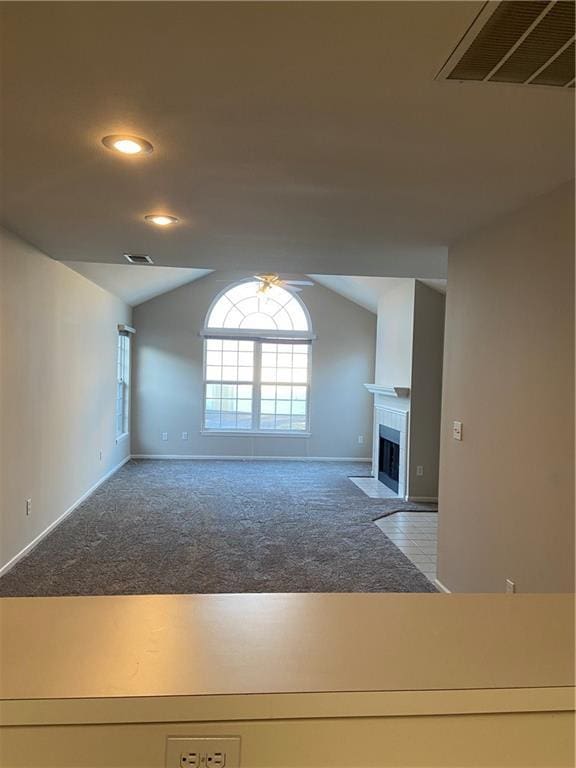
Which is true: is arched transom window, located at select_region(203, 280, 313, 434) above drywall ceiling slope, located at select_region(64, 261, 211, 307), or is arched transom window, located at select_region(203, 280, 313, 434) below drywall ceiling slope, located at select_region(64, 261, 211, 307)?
below

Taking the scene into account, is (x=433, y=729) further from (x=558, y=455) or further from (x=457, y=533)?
(x=457, y=533)

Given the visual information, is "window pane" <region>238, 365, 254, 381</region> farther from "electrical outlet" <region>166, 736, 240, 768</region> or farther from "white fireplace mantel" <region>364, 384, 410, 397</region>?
"electrical outlet" <region>166, 736, 240, 768</region>

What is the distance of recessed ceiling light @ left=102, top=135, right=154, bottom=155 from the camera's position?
1950mm

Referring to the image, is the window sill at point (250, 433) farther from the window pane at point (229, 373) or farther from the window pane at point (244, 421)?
the window pane at point (229, 373)

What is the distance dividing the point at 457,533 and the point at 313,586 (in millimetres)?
1052

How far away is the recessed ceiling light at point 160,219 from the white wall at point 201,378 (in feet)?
17.5

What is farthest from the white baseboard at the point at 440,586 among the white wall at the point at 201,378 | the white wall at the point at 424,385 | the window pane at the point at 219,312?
the window pane at the point at 219,312

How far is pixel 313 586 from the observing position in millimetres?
3619

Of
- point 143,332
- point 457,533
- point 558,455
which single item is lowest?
point 457,533

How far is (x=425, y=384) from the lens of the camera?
645cm

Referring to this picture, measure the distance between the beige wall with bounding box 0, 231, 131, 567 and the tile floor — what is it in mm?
3067

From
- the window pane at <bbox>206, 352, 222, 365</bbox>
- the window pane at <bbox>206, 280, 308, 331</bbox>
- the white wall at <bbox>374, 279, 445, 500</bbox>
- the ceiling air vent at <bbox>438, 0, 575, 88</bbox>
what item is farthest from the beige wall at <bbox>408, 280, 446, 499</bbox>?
the ceiling air vent at <bbox>438, 0, 575, 88</bbox>

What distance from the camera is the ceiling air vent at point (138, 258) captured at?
165 inches

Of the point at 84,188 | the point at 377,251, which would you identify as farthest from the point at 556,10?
the point at 377,251
